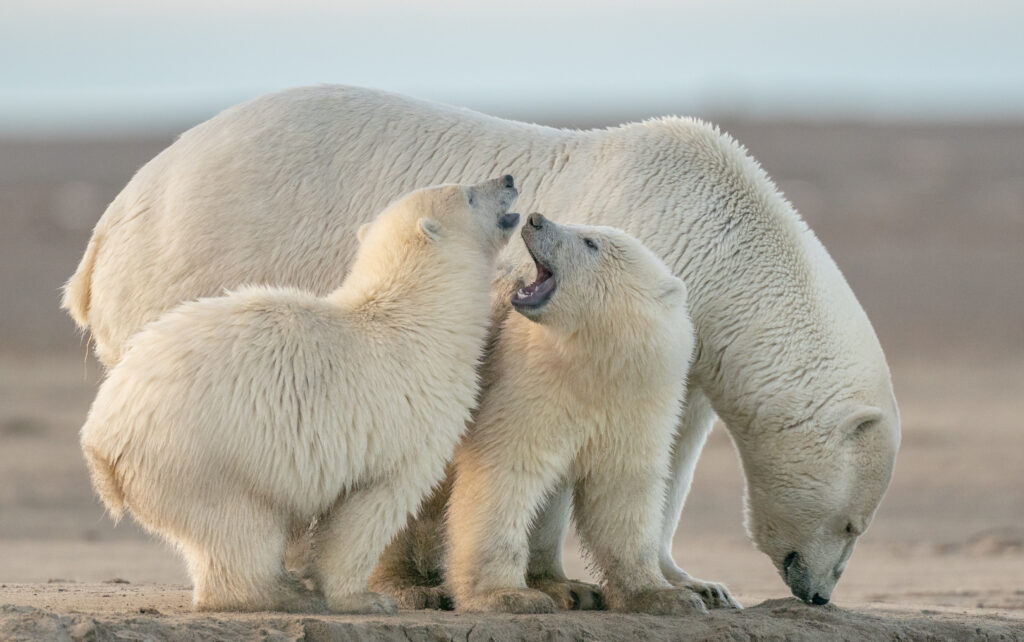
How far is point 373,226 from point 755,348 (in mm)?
1843

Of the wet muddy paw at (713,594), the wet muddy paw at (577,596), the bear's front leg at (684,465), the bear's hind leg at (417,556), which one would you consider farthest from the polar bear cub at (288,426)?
the wet muddy paw at (713,594)

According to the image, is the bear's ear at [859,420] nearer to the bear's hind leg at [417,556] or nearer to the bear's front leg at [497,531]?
the bear's front leg at [497,531]

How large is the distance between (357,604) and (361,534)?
28 centimetres

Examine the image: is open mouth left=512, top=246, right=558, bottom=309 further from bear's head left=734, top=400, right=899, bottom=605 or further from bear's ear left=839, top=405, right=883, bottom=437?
bear's ear left=839, top=405, right=883, bottom=437

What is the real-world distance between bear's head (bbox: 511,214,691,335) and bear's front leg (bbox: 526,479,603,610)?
73 cm

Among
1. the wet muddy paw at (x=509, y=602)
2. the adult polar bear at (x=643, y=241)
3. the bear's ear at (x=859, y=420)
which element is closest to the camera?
the wet muddy paw at (x=509, y=602)

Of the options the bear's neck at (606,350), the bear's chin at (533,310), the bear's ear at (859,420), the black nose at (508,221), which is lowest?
the bear's ear at (859,420)

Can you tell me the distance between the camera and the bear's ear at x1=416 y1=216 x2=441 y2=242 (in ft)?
21.2

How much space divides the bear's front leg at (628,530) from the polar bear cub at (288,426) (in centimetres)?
66

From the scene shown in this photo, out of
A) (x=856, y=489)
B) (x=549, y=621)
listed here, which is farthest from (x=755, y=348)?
(x=549, y=621)

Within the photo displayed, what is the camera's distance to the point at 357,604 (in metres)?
6.18

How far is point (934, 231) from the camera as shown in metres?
33.4

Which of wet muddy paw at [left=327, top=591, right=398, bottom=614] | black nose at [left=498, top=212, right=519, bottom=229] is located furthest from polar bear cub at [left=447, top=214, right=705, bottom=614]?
wet muddy paw at [left=327, top=591, right=398, bottom=614]

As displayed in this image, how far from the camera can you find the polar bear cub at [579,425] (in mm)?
6379
